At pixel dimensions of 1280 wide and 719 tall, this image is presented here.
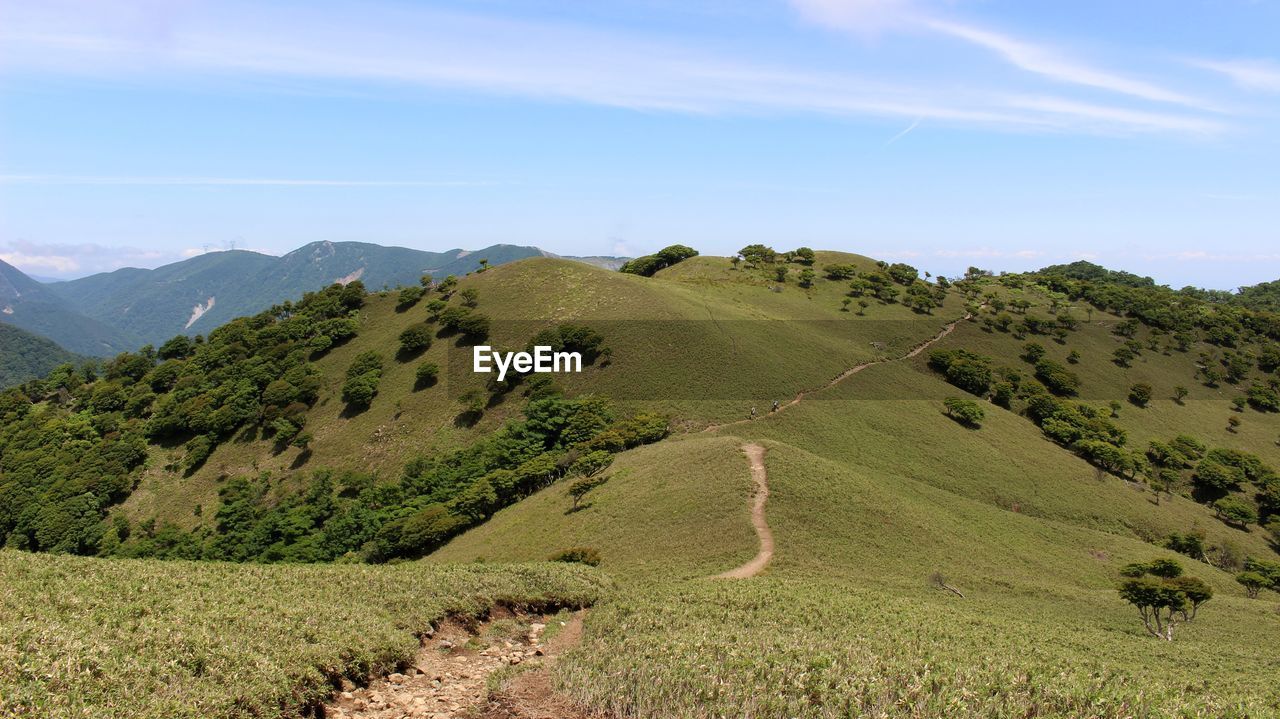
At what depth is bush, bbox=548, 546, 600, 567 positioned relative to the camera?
32281 millimetres

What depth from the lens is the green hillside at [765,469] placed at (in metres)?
18.4

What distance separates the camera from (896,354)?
8500cm

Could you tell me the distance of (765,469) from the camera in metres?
42.5

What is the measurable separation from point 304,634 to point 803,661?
13.9 metres

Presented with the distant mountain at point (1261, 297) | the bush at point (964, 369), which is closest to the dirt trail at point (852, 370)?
the bush at point (964, 369)

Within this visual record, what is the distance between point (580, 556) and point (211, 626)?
1936 cm

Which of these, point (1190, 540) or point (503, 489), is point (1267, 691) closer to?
point (1190, 540)

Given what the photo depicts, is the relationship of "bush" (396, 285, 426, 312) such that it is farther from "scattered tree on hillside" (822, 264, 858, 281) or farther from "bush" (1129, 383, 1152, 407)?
"bush" (1129, 383, 1152, 407)

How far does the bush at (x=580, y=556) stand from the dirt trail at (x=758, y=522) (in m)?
7.40

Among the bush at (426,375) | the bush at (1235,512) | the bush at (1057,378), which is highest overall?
the bush at (1057,378)

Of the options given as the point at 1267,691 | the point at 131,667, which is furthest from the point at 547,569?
the point at 1267,691

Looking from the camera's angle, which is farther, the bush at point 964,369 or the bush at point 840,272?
the bush at point 840,272

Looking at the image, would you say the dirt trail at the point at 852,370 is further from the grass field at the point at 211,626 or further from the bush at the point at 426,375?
the bush at the point at 426,375

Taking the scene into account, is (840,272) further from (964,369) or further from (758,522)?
(758,522)
